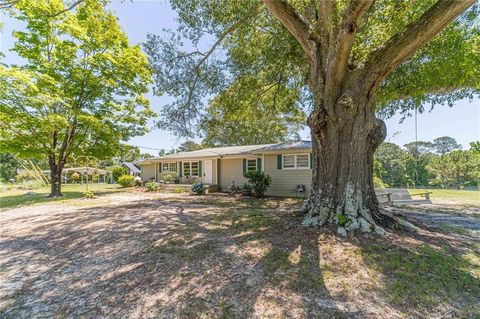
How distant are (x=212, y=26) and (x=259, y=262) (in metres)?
7.75

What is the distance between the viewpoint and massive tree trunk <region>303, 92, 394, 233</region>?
204 inches

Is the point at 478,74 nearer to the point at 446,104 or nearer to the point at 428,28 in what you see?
the point at 446,104

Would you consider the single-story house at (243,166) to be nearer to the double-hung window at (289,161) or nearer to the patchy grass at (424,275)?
the double-hung window at (289,161)

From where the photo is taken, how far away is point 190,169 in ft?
65.1

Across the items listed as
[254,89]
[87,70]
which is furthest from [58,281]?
[87,70]

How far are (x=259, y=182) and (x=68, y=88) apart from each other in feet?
40.9

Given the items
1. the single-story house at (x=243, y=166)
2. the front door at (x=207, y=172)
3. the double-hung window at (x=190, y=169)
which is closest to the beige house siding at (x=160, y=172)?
the single-story house at (x=243, y=166)

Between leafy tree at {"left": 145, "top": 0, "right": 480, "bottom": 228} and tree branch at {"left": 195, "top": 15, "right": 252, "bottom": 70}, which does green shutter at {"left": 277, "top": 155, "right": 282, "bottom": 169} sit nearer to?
leafy tree at {"left": 145, "top": 0, "right": 480, "bottom": 228}

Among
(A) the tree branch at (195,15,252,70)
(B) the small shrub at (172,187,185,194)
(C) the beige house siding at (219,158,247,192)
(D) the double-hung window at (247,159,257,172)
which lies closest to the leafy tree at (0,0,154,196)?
(A) the tree branch at (195,15,252,70)

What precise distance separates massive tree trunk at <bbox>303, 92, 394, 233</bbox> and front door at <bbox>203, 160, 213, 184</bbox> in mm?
13226

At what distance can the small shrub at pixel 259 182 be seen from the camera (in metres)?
13.8

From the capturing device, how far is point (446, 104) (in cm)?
823

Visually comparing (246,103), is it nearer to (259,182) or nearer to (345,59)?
(259,182)

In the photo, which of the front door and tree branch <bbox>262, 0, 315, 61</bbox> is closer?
tree branch <bbox>262, 0, 315, 61</bbox>
